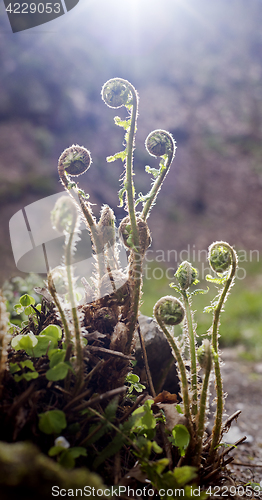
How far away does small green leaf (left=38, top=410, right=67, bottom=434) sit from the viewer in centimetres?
50

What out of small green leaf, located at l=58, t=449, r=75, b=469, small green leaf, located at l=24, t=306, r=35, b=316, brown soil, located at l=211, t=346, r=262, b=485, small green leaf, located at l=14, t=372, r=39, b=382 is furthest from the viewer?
brown soil, located at l=211, t=346, r=262, b=485

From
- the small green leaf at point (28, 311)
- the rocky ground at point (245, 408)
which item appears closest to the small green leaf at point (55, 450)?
the small green leaf at point (28, 311)

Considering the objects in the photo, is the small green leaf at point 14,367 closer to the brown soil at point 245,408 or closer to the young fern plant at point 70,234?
the young fern plant at point 70,234

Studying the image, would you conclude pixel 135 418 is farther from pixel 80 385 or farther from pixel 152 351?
pixel 152 351

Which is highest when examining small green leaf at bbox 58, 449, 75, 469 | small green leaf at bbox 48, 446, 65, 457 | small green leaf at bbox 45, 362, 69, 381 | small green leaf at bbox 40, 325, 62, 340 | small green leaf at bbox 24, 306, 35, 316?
small green leaf at bbox 24, 306, 35, 316

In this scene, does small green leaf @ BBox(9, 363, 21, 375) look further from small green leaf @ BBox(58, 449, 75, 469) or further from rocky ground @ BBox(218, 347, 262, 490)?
rocky ground @ BBox(218, 347, 262, 490)

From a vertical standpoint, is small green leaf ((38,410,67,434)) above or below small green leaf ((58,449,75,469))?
above

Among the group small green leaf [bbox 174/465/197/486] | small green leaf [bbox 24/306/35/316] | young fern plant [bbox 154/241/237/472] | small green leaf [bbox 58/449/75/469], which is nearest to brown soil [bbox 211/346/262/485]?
young fern plant [bbox 154/241/237/472]

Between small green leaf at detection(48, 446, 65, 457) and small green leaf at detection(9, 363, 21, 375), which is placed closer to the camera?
small green leaf at detection(48, 446, 65, 457)

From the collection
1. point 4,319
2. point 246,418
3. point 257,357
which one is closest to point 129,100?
point 4,319

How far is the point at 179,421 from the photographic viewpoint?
2.05 ft

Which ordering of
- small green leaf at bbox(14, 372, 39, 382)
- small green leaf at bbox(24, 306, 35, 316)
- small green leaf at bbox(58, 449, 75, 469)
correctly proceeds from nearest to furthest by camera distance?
1. small green leaf at bbox(58, 449, 75, 469)
2. small green leaf at bbox(14, 372, 39, 382)
3. small green leaf at bbox(24, 306, 35, 316)

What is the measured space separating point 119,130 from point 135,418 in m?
7.39

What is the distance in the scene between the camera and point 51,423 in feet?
1.63
